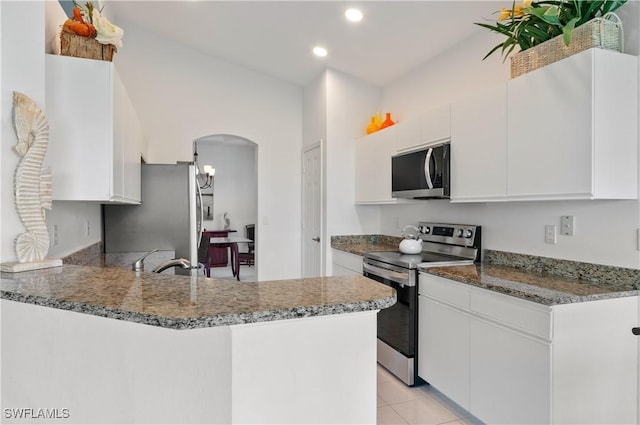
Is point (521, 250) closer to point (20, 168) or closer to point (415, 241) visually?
point (415, 241)

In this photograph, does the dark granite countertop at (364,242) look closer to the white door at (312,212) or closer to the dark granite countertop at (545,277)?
the white door at (312,212)

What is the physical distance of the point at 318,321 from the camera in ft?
3.54

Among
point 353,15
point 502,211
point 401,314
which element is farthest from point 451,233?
point 353,15

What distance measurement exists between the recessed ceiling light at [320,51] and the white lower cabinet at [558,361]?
2.78m

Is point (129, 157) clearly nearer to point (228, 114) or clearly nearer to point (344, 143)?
point (344, 143)

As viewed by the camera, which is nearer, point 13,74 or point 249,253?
point 13,74

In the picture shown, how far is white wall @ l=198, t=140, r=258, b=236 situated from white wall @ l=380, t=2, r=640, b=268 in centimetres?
526

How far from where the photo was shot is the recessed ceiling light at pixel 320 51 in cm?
387

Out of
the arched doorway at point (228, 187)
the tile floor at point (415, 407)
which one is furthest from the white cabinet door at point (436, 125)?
the arched doorway at point (228, 187)

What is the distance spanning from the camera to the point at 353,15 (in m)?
3.15

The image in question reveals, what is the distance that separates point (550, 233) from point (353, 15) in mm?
2178

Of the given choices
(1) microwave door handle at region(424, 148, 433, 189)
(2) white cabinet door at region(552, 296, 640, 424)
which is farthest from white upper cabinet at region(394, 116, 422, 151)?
(2) white cabinet door at region(552, 296, 640, 424)

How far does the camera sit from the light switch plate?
222cm

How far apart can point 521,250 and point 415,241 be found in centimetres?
90
